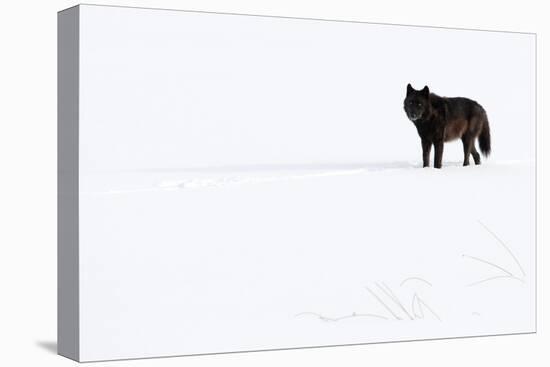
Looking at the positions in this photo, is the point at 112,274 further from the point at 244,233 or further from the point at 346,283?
the point at 346,283

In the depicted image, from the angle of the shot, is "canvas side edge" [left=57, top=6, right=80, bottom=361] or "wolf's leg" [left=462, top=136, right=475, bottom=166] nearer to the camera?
"canvas side edge" [left=57, top=6, right=80, bottom=361]

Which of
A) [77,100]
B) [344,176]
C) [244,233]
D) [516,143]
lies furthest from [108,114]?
[516,143]

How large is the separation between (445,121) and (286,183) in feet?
4.47

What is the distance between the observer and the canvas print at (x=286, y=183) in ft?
25.5

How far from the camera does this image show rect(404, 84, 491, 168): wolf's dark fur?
876 cm

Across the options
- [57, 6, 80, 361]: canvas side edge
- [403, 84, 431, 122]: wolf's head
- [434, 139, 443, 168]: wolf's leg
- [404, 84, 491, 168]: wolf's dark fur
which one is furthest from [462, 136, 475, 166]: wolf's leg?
[57, 6, 80, 361]: canvas side edge

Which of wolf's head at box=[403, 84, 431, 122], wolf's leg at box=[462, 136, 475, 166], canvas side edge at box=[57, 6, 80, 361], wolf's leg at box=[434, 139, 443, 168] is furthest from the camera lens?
wolf's leg at box=[462, 136, 475, 166]

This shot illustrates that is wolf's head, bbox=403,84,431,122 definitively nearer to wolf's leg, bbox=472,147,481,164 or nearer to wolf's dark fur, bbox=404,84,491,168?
wolf's dark fur, bbox=404,84,491,168

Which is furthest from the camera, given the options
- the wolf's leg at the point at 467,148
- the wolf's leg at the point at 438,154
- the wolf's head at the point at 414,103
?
the wolf's leg at the point at 467,148

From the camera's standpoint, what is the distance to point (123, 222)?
7.78 meters

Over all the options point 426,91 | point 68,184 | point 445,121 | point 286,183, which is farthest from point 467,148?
point 68,184

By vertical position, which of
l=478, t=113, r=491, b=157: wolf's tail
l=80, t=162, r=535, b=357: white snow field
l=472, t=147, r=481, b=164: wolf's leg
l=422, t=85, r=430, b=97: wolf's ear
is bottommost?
l=80, t=162, r=535, b=357: white snow field

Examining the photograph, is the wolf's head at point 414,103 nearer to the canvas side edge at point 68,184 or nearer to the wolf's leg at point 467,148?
the wolf's leg at point 467,148

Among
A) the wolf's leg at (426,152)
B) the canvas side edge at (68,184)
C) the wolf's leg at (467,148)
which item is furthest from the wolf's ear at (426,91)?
the canvas side edge at (68,184)
